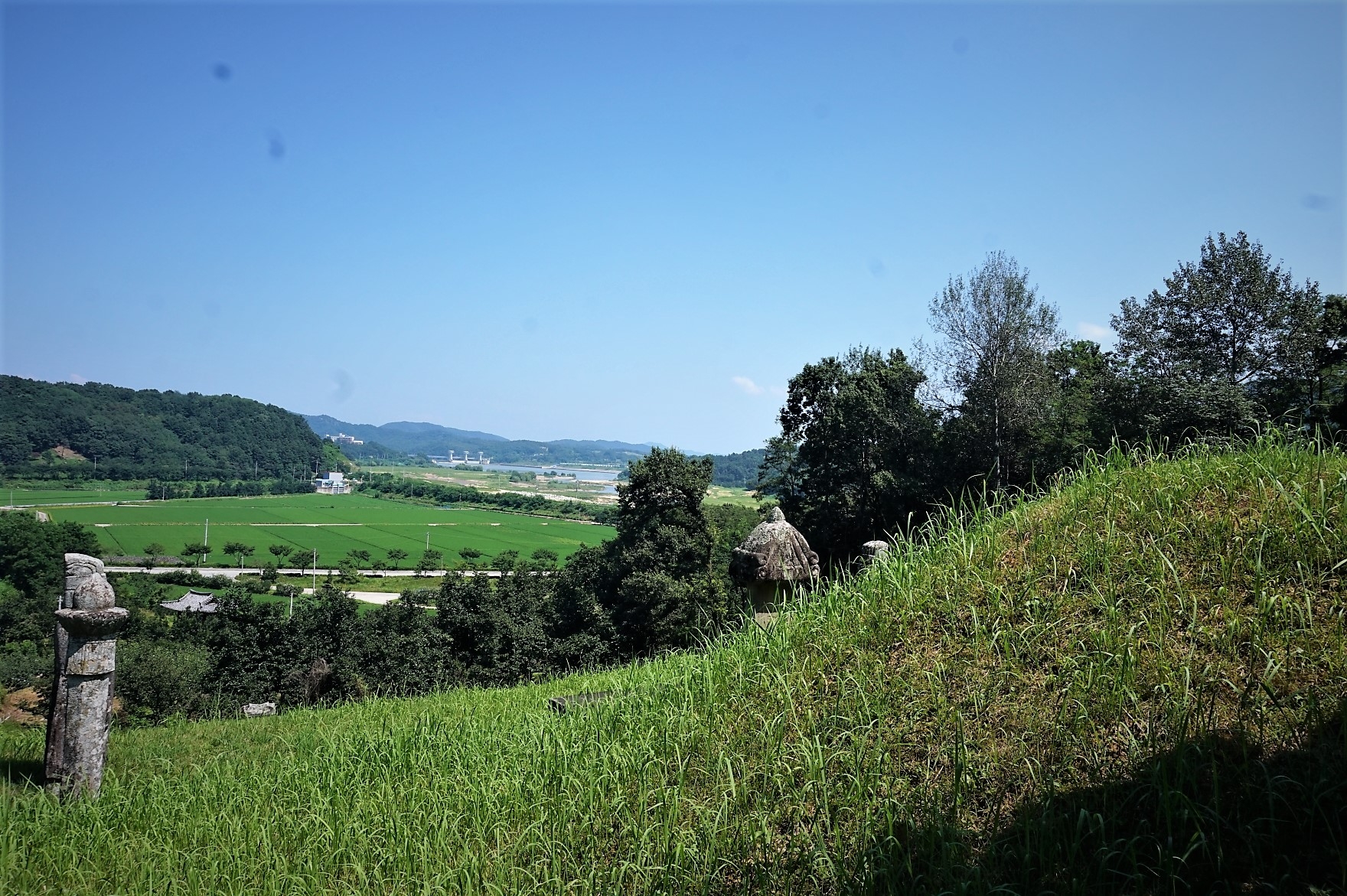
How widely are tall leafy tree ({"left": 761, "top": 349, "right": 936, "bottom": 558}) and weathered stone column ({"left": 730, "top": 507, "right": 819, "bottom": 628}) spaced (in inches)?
723

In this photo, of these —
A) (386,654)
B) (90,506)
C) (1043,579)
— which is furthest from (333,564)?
(1043,579)

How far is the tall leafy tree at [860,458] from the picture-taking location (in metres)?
27.5

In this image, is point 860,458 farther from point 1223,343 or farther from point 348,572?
point 348,572

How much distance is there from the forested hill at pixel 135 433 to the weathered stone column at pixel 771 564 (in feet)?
248

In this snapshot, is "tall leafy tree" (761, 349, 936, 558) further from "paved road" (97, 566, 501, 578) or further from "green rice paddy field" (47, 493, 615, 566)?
"green rice paddy field" (47, 493, 615, 566)

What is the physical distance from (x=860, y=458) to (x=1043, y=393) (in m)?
7.08

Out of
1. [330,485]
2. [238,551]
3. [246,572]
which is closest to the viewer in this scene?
[246,572]

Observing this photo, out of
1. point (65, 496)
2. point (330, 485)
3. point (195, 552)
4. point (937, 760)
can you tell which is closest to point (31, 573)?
point (195, 552)

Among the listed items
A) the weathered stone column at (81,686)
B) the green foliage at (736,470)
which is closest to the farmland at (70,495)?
the weathered stone column at (81,686)

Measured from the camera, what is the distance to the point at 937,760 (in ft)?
12.8

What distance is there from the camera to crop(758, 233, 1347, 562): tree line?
22.3m

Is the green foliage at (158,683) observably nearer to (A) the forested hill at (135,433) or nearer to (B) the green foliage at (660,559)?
(B) the green foliage at (660,559)

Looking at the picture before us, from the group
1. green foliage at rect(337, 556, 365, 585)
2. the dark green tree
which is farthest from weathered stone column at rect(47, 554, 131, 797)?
the dark green tree

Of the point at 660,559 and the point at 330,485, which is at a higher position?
the point at 660,559
